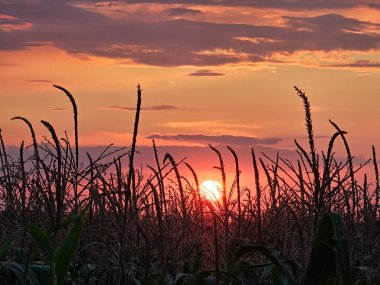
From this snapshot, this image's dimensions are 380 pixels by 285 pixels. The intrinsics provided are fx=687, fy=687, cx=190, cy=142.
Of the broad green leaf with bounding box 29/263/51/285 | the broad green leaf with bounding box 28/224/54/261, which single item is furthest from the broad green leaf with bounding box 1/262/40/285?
the broad green leaf with bounding box 28/224/54/261

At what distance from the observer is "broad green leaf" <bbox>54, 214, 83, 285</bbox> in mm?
5121

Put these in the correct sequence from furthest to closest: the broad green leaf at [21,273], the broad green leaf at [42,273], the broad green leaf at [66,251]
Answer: the broad green leaf at [42,273] < the broad green leaf at [21,273] < the broad green leaf at [66,251]

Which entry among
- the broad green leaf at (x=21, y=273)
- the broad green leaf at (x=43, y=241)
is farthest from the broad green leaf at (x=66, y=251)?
the broad green leaf at (x=21, y=273)

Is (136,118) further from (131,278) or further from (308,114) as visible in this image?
(131,278)

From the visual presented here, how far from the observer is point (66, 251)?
16.8ft

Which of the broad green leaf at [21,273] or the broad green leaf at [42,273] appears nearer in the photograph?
the broad green leaf at [21,273]

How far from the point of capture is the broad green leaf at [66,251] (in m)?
5.12

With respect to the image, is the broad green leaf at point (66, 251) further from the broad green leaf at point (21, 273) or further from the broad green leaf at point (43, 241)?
the broad green leaf at point (21, 273)

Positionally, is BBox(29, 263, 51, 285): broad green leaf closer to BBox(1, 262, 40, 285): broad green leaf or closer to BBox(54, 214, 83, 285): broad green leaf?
BBox(1, 262, 40, 285): broad green leaf

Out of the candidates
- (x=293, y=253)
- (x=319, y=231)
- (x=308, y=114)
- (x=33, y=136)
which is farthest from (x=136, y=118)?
(x=293, y=253)

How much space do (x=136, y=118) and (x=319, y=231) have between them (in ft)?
5.16

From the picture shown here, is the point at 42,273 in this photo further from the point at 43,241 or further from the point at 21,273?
the point at 43,241

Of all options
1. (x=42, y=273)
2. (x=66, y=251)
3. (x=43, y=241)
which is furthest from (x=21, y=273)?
(x=66, y=251)

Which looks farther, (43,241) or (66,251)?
(43,241)
